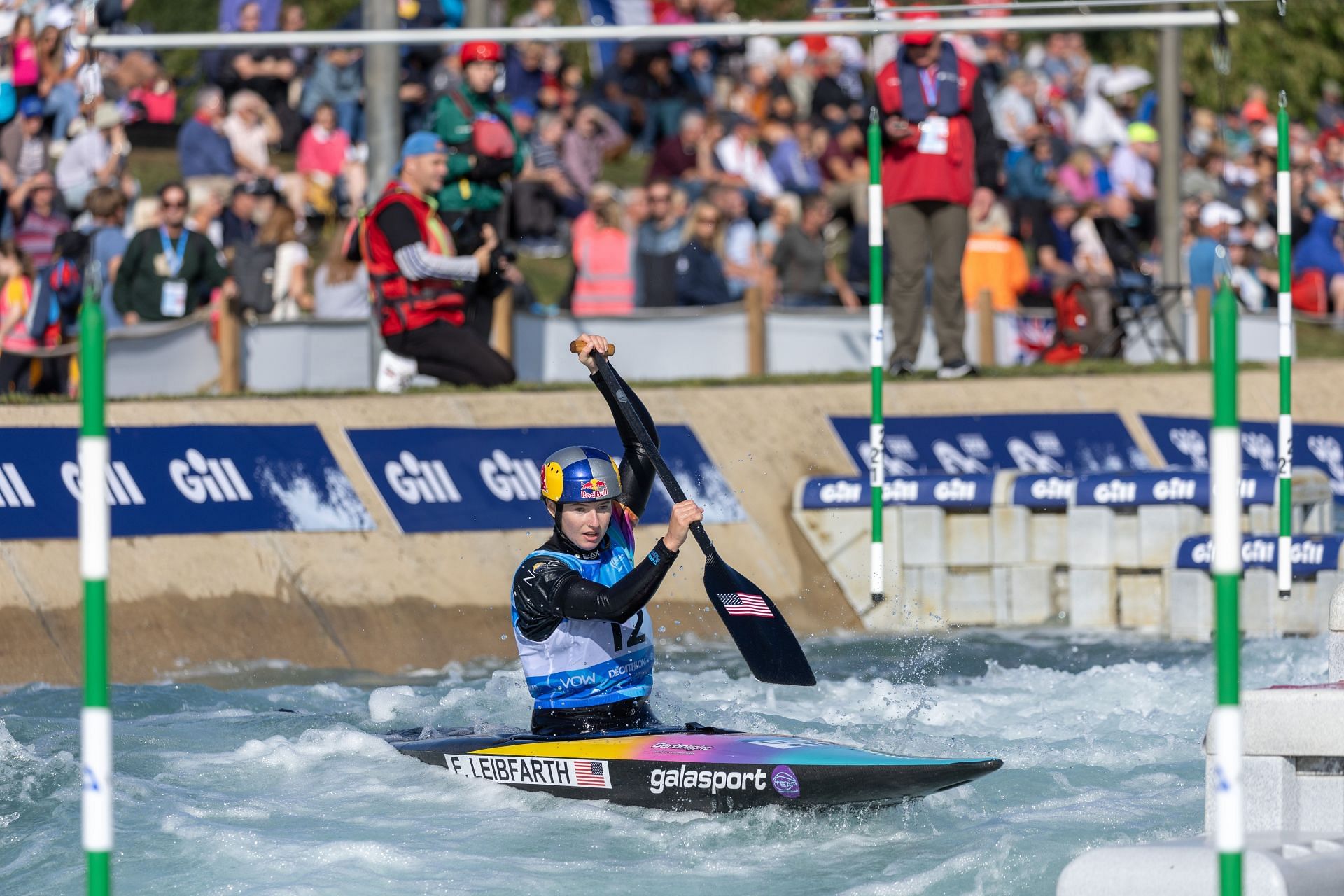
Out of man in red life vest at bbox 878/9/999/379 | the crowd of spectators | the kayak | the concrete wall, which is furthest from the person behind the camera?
the crowd of spectators

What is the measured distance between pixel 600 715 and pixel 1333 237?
13.8 m

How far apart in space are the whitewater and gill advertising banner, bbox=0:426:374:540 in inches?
34.1

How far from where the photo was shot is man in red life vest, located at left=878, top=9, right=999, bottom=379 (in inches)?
510

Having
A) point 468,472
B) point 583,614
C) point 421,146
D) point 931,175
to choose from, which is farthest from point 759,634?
point 931,175

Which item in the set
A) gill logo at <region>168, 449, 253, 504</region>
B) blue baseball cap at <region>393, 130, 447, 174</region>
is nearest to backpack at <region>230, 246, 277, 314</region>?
blue baseball cap at <region>393, 130, 447, 174</region>

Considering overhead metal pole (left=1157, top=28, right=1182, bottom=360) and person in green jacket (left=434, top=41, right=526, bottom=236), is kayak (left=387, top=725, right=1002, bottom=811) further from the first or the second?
overhead metal pole (left=1157, top=28, right=1182, bottom=360)

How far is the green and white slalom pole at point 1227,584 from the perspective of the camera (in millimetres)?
4340

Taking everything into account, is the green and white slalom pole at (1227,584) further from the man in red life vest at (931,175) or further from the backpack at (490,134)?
the man in red life vest at (931,175)

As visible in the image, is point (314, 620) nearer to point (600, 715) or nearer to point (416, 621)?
point (416, 621)

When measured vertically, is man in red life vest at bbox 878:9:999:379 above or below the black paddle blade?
above

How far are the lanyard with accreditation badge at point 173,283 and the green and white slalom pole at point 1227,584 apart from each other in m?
10.1

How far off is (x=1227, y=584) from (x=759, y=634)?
3554mm

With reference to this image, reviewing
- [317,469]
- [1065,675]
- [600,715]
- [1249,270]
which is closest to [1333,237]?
[1249,270]

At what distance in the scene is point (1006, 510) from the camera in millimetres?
12336
